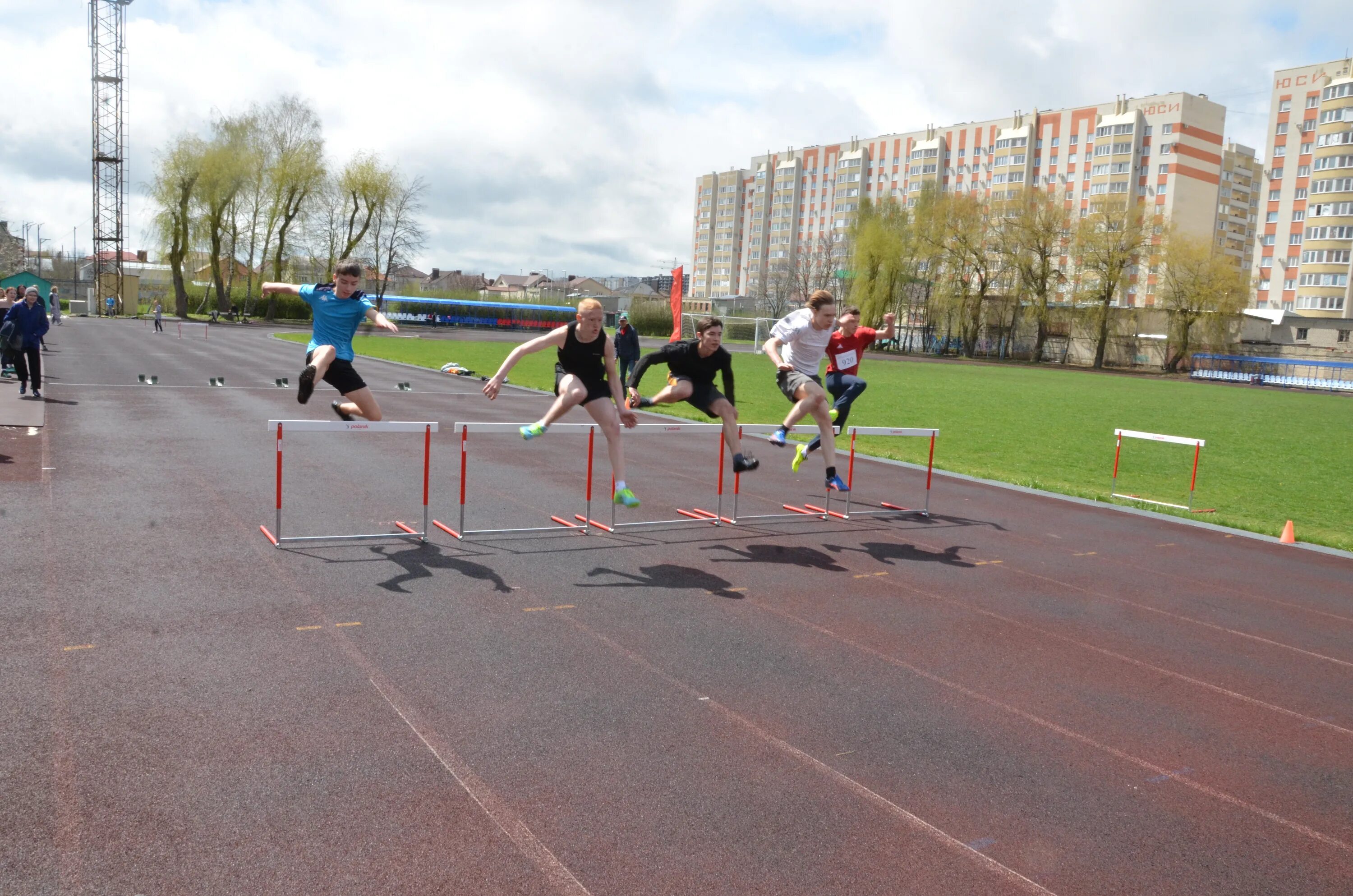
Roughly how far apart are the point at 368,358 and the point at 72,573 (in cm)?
3188

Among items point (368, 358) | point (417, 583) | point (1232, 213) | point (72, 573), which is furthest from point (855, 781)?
point (1232, 213)

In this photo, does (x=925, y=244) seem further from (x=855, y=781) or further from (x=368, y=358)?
(x=855, y=781)

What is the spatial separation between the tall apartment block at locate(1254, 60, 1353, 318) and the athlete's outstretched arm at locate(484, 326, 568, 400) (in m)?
80.6

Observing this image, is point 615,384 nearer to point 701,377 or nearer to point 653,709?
point 701,377

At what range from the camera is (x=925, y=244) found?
7381 cm

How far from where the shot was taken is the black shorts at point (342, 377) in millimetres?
8492

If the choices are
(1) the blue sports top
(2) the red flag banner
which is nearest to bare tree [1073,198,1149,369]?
(2) the red flag banner

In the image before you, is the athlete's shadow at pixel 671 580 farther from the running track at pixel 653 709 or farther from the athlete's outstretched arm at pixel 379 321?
the athlete's outstretched arm at pixel 379 321

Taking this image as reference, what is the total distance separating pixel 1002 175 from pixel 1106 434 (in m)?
96.0

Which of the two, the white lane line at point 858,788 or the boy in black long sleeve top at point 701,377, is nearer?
the white lane line at point 858,788

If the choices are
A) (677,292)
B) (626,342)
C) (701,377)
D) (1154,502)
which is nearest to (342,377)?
(701,377)

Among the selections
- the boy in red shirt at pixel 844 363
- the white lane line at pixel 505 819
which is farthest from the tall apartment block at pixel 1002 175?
the white lane line at pixel 505 819

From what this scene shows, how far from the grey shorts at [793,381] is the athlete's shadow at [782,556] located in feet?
4.91

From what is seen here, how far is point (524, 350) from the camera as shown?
26.5 feet
